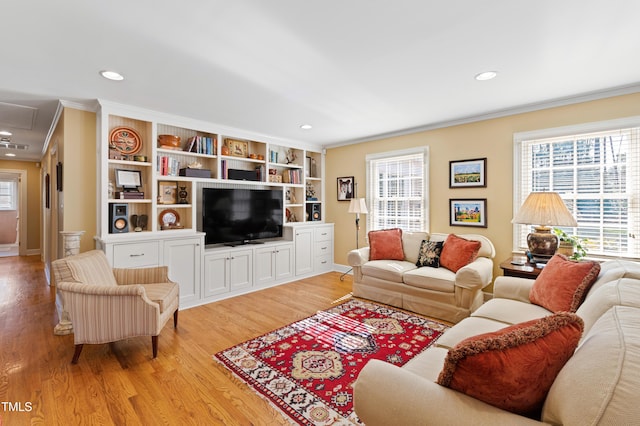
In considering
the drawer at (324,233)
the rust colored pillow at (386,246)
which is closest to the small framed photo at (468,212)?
the rust colored pillow at (386,246)

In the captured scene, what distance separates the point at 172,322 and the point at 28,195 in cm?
693

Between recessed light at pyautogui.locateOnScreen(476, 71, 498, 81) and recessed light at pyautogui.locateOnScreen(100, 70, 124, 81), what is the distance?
3135 mm

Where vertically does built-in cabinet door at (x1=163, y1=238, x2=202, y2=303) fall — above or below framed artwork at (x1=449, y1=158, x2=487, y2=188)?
below

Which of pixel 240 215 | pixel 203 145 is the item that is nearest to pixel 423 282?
pixel 240 215

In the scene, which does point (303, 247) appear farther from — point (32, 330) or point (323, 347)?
point (32, 330)

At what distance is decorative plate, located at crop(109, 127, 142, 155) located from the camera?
349cm

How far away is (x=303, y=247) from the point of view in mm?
5184

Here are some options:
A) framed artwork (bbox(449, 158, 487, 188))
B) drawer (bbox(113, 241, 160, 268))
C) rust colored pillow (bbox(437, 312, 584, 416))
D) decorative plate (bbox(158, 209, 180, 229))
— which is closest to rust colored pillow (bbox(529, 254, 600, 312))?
rust colored pillow (bbox(437, 312, 584, 416))

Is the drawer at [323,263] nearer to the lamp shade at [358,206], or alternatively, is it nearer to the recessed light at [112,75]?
the lamp shade at [358,206]

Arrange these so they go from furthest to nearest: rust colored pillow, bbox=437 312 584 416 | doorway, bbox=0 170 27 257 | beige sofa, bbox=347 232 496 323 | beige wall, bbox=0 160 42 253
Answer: doorway, bbox=0 170 27 257
beige wall, bbox=0 160 42 253
beige sofa, bbox=347 232 496 323
rust colored pillow, bbox=437 312 584 416

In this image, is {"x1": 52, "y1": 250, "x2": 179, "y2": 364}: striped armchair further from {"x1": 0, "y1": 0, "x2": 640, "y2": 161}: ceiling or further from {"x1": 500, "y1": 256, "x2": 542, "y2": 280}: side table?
{"x1": 500, "y1": 256, "x2": 542, "y2": 280}: side table

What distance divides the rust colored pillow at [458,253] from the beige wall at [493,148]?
556mm

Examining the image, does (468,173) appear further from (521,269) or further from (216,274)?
(216,274)

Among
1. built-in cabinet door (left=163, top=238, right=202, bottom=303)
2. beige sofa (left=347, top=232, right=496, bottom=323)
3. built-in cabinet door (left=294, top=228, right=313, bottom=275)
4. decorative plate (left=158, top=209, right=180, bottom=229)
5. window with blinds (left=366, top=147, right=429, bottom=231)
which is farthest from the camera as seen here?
built-in cabinet door (left=294, top=228, right=313, bottom=275)
